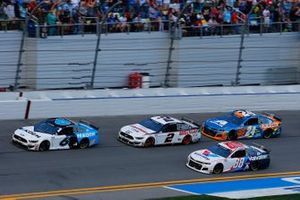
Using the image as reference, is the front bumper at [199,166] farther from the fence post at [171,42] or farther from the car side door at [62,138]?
the fence post at [171,42]

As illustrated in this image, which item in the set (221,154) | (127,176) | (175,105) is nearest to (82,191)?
(127,176)

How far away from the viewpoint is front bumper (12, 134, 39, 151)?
2708 centimetres

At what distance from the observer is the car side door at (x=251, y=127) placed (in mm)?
31219

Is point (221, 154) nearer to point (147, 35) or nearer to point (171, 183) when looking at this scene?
point (171, 183)

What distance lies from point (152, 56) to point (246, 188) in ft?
39.7

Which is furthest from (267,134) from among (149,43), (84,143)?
(84,143)

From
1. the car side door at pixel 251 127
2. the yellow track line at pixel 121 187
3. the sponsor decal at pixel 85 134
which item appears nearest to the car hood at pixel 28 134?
the sponsor decal at pixel 85 134

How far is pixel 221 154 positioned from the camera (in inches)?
1045

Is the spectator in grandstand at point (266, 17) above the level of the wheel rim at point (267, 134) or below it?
above

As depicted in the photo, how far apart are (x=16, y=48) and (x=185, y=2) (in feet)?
27.4

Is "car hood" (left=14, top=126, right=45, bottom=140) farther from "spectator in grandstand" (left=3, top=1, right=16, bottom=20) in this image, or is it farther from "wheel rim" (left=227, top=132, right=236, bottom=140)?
"wheel rim" (left=227, top=132, right=236, bottom=140)

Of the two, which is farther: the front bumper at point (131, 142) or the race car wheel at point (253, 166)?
the front bumper at point (131, 142)

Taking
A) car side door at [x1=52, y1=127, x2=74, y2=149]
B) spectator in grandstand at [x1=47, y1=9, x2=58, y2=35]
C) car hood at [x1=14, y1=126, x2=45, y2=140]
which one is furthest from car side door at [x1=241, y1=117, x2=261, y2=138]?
spectator in grandstand at [x1=47, y1=9, x2=58, y2=35]

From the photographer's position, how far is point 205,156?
2633 centimetres
